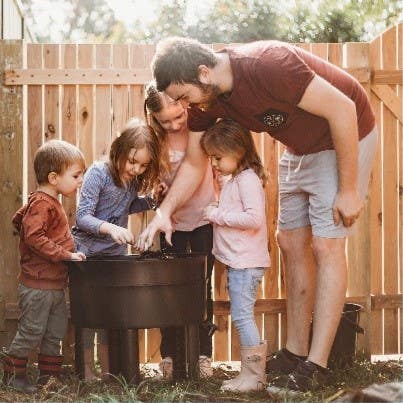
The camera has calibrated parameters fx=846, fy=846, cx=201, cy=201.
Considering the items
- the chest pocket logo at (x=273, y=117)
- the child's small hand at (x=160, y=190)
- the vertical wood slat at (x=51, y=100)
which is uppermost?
the vertical wood slat at (x=51, y=100)

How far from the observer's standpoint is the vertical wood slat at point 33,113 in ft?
16.2

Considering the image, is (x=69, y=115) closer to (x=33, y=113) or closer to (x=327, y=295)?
(x=33, y=113)

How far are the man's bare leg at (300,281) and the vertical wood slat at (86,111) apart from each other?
1.35 m

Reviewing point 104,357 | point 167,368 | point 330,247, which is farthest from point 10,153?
point 330,247

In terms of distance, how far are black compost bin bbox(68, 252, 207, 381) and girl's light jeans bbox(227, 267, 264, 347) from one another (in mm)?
225

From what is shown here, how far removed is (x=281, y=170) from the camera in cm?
433

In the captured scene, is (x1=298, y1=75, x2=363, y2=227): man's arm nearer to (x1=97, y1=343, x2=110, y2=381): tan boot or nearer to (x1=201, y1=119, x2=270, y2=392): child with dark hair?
(x1=201, y1=119, x2=270, y2=392): child with dark hair

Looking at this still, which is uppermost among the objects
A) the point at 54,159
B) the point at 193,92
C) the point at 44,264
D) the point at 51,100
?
the point at 51,100

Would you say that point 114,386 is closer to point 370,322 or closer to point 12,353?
point 12,353

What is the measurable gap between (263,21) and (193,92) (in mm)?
17992

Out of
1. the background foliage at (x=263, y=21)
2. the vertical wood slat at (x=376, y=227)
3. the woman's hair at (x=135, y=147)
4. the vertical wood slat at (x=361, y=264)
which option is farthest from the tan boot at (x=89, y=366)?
the background foliage at (x=263, y=21)

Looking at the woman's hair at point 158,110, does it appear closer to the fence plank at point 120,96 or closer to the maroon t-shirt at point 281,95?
the maroon t-shirt at point 281,95

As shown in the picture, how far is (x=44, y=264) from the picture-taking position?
4.17 m

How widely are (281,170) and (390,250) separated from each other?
4.39ft
